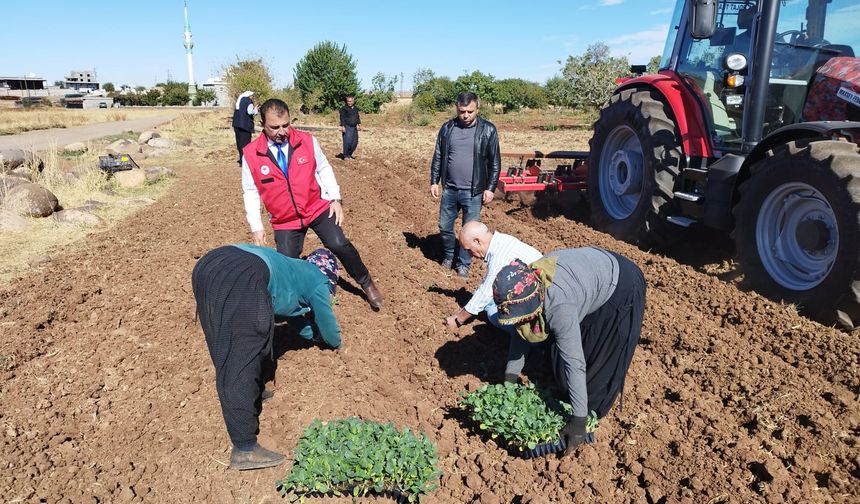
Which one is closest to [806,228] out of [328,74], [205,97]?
[328,74]

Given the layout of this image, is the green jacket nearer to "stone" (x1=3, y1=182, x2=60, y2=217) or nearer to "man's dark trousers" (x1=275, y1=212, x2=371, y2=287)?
"man's dark trousers" (x1=275, y1=212, x2=371, y2=287)

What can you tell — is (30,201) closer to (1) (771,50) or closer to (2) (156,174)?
(2) (156,174)

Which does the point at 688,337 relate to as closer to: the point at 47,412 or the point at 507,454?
the point at 507,454

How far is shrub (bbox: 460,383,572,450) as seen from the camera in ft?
9.92

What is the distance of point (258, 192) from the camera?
4234 millimetres

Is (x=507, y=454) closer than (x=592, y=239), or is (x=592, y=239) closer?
(x=507, y=454)

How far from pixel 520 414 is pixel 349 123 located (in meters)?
11.3

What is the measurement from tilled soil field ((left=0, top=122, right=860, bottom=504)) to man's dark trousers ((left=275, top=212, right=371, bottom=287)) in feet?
1.52

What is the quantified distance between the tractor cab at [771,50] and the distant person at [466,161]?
1.91 meters

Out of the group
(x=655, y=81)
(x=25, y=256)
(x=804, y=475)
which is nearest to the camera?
(x=804, y=475)

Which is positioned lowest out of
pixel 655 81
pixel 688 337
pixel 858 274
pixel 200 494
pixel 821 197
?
pixel 200 494

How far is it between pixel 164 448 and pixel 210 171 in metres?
10.7

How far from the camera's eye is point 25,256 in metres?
6.55

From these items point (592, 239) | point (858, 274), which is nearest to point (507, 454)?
point (858, 274)
